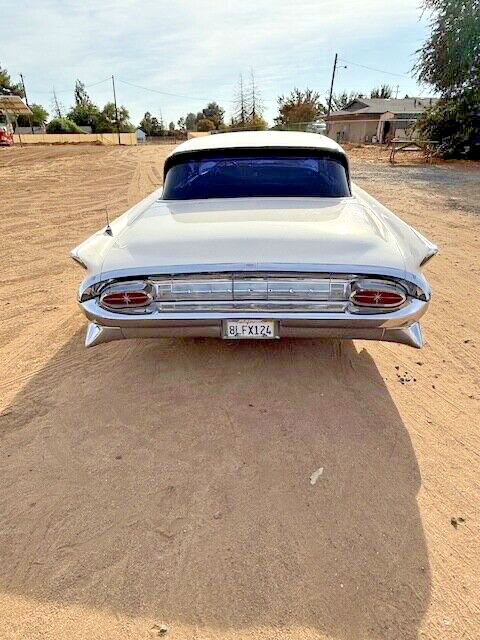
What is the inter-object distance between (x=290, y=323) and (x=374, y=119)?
163 feet

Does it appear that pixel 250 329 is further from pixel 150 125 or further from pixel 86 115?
pixel 150 125

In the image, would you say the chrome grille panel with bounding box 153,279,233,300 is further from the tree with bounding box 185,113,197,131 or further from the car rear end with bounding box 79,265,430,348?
the tree with bounding box 185,113,197,131

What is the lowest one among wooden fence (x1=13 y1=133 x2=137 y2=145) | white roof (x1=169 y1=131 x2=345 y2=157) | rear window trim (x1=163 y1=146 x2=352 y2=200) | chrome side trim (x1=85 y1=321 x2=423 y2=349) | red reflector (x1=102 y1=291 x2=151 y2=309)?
wooden fence (x1=13 y1=133 x2=137 y2=145)

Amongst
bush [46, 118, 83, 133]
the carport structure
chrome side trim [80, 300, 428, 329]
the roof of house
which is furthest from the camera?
bush [46, 118, 83, 133]

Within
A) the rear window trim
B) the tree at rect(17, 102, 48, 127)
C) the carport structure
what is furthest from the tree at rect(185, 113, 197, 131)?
the rear window trim

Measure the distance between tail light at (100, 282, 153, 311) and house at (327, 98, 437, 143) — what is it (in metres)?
42.9

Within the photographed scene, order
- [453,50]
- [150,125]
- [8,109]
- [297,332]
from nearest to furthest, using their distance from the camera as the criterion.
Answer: [297,332], [453,50], [8,109], [150,125]

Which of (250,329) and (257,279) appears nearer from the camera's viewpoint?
(257,279)

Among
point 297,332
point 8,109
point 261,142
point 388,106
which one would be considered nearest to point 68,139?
point 8,109

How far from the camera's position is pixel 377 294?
2400 millimetres

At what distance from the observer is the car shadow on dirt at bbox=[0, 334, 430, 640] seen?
1.66 m

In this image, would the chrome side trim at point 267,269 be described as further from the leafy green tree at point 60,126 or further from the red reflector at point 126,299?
the leafy green tree at point 60,126

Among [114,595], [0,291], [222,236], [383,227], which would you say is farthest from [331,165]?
[0,291]

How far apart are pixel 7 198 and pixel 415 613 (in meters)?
11.5
